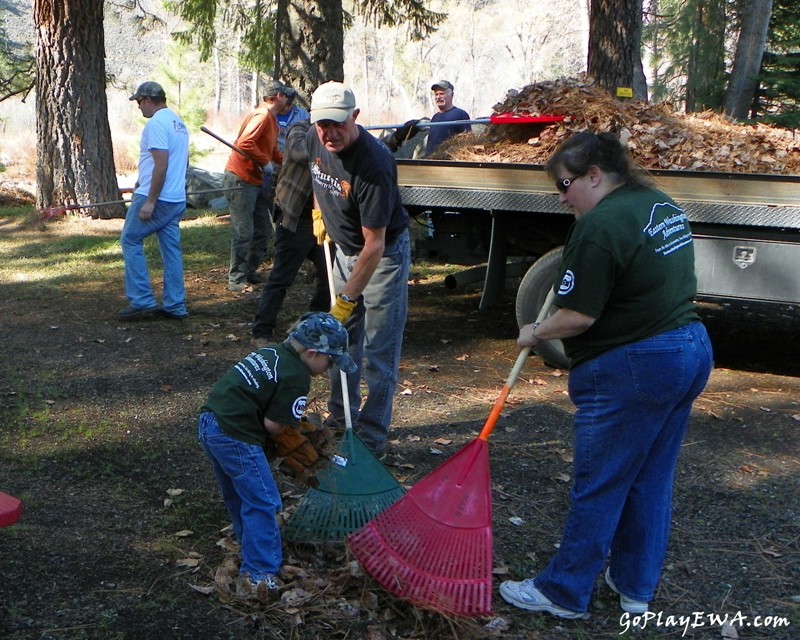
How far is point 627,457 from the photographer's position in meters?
3.30

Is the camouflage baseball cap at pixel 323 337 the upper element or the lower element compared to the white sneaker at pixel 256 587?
upper

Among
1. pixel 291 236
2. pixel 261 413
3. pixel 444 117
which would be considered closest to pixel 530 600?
pixel 261 413

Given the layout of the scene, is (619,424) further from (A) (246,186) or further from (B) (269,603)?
(A) (246,186)

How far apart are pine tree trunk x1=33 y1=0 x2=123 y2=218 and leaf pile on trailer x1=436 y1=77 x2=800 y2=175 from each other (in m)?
6.26

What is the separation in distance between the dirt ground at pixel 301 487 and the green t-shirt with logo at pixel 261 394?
0.69m

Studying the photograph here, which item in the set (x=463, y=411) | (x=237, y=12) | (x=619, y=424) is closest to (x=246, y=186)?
(x=463, y=411)

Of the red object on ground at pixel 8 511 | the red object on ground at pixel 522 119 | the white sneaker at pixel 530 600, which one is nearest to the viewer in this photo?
the red object on ground at pixel 8 511

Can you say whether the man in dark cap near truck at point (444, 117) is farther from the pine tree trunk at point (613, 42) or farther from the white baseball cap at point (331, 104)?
the white baseball cap at point (331, 104)

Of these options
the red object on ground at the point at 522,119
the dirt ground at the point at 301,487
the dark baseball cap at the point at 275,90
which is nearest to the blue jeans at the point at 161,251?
the dirt ground at the point at 301,487

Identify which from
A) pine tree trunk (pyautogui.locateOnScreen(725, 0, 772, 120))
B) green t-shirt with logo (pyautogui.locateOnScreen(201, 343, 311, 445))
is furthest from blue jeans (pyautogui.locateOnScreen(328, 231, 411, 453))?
pine tree trunk (pyautogui.locateOnScreen(725, 0, 772, 120))

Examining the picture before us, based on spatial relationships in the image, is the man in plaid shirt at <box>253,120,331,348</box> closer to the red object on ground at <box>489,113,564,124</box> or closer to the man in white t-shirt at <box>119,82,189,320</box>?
the man in white t-shirt at <box>119,82,189,320</box>

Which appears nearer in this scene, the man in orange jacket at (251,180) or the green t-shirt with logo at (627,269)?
the green t-shirt with logo at (627,269)
